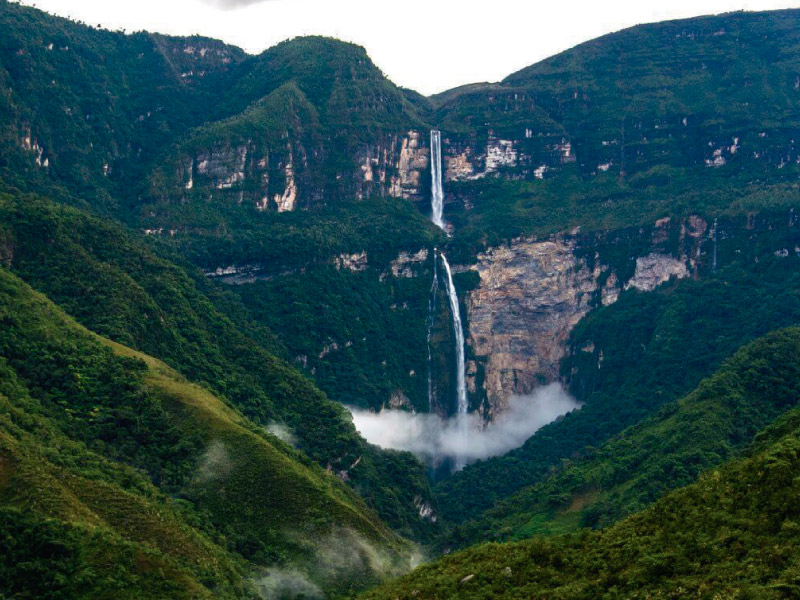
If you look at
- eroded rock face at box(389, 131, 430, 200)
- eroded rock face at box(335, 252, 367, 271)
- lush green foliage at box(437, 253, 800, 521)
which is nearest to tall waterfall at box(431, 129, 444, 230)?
eroded rock face at box(389, 131, 430, 200)

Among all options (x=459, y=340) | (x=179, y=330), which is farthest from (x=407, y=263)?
(x=179, y=330)

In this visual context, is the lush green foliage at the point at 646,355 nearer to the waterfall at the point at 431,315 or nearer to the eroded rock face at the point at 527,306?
the eroded rock face at the point at 527,306

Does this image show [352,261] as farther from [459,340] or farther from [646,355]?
[646,355]

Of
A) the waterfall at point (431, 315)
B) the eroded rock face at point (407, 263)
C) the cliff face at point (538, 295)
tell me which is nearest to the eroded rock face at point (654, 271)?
the cliff face at point (538, 295)

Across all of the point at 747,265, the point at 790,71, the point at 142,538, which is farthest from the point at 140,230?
the point at 790,71

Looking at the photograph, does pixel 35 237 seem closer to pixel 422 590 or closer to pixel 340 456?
pixel 340 456
